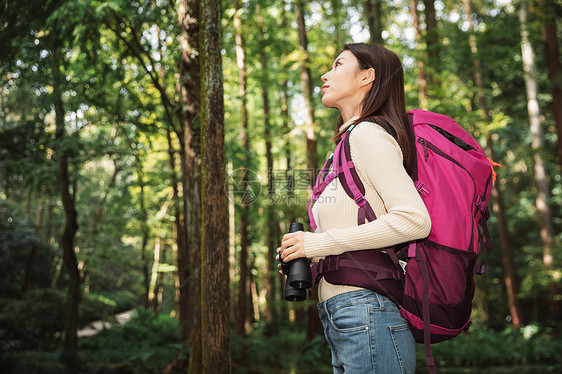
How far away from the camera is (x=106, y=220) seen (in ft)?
57.3

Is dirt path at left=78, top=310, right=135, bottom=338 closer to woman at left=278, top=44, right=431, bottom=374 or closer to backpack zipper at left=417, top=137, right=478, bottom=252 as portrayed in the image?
woman at left=278, top=44, right=431, bottom=374

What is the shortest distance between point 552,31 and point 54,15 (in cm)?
1278

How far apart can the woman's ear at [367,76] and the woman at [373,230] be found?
39 millimetres

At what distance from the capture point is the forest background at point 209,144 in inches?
180

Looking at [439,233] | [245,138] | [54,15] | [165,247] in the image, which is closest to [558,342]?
[245,138]

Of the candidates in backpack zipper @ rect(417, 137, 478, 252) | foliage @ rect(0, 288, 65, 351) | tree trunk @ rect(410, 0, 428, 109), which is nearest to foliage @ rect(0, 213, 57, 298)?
foliage @ rect(0, 288, 65, 351)

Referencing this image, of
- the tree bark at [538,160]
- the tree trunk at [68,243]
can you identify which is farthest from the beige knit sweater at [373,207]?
the tree bark at [538,160]

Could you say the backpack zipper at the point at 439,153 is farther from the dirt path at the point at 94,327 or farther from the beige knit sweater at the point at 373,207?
the dirt path at the point at 94,327

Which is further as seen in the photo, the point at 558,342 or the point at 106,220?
the point at 106,220

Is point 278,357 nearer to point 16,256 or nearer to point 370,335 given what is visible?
point 370,335

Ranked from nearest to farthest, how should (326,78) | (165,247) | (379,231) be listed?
(379,231) → (326,78) → (165,247)

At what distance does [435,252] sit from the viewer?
4.81ft

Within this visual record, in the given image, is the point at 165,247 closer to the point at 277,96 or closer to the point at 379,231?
the point at 277,96

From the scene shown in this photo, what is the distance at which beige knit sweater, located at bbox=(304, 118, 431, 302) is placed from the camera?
4.68 feet
